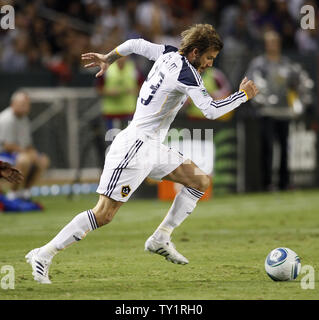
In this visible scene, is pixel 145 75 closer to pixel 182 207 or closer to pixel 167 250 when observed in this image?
pixel 182 207

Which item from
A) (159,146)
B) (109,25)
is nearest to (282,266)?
(159,146)

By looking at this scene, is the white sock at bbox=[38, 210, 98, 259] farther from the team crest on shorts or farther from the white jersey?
the white jersey

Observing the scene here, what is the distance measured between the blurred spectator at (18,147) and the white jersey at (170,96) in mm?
6368

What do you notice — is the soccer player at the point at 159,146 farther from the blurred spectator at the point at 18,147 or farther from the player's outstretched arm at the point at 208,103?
the blurred spectator at the point at 18,147

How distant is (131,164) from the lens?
24.7ft

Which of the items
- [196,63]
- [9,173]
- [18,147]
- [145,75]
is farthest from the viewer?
[145,75]

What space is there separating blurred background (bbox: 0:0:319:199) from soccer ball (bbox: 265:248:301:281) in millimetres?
7467

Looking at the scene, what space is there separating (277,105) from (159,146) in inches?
340

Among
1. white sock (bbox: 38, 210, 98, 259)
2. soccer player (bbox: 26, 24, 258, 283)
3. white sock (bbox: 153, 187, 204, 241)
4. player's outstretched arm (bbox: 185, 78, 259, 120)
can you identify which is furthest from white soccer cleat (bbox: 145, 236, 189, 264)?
player's outstretched arm (bbox: 185, 78, 259, 120)

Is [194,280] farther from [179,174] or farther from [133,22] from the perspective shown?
[133,22]

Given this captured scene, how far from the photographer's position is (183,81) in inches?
293

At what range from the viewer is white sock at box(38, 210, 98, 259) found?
7211mm

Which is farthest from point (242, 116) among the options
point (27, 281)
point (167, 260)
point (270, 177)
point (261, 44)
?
point (27, 281)
